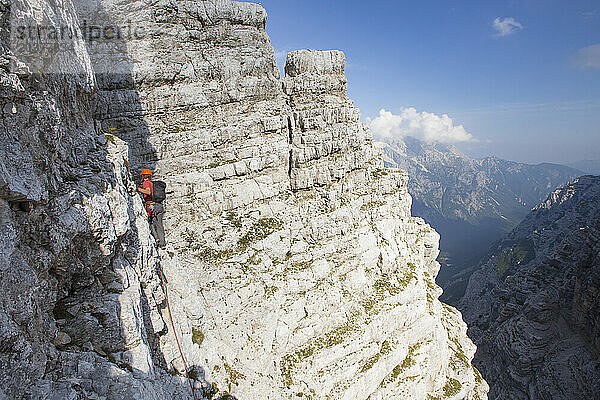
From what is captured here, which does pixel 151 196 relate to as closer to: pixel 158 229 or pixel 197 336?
pixel 158 229

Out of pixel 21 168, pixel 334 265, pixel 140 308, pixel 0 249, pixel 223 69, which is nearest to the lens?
pixel 0 249

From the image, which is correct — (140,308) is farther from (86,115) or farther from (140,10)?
(140,10)

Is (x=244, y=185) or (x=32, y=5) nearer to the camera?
(x=32, y=5)

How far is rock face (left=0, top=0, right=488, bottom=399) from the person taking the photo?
8.90 meters

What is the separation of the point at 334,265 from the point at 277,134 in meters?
14.6

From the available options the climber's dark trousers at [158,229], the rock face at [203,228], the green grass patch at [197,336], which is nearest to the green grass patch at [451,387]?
the rock face at [203,228]

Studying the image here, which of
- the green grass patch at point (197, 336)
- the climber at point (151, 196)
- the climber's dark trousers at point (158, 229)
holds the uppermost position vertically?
the climber at point (151, 196)

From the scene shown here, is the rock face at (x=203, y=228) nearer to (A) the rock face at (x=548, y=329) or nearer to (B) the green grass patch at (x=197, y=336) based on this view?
(B) the green grass patch at (x=197, y=336)

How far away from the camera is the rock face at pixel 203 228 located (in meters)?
8.90

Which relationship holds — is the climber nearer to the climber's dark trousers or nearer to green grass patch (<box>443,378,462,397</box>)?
the climber's dark trousers

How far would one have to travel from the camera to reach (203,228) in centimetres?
2650

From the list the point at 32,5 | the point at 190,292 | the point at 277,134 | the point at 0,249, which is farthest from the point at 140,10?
the point at 0,249

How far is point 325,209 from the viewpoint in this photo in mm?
32469

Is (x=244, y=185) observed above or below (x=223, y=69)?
below
